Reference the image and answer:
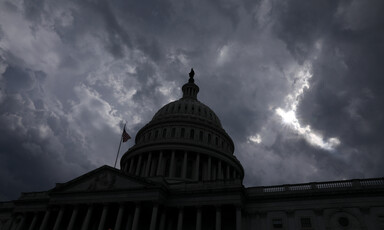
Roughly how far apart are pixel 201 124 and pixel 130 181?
2770 centimetres

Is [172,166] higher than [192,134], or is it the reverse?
[192,134]

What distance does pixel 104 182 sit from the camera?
1657 inches

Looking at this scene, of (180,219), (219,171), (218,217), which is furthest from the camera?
(219,171)

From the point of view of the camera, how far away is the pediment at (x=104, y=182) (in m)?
39.8

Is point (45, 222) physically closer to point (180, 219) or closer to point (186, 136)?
point (180, 219)

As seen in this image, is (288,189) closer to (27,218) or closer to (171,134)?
(171,134)

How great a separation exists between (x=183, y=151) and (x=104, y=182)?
19205mm

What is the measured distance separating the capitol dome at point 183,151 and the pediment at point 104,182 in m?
13.0

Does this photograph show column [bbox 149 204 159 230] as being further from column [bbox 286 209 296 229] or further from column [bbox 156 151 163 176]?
column [bbox 286 209 296 229]

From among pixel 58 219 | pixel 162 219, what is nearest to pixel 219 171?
pixel 162 219

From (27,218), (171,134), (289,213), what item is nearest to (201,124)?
(171,134)

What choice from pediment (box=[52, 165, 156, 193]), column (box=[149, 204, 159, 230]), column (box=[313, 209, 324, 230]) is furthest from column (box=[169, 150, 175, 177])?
column (box=[313, 209, 324, 230])

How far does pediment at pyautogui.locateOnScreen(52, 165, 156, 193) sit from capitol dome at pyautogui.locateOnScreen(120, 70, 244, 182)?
13.0 metres

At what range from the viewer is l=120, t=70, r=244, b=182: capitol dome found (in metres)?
56.0
